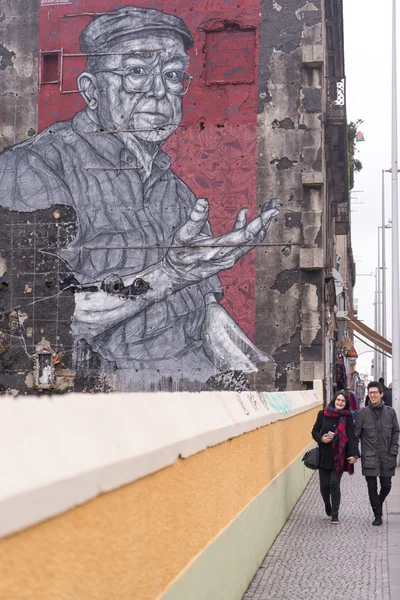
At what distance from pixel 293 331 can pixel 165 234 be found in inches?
165

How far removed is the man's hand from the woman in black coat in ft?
47.5

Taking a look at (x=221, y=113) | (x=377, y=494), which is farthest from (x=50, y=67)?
(x=377, y=494)

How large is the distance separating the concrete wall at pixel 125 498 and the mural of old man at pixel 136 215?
19529mm

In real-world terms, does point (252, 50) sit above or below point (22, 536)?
above

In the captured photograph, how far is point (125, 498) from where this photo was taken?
4.22 meters

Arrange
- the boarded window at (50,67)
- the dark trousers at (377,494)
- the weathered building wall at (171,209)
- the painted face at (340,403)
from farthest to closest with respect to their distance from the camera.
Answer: the boarded window at (50,67)
the weathered building wall at (171,209)
the painted face at (340,403)
the dark trousers at (377,494)

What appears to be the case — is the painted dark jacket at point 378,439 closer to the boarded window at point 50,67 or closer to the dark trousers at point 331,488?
the dark trousers at point 331,488

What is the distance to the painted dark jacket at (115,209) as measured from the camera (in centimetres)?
2838

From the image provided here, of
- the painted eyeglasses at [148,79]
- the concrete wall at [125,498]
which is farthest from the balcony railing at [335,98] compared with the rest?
the concrete wall at [125,498]

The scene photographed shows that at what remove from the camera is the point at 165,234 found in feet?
94.1

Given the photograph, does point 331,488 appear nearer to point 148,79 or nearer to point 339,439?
point 339,439

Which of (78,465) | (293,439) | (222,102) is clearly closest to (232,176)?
(222,102)

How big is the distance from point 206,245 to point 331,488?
1552cm

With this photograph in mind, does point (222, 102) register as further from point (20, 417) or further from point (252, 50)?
point (20, 417)
